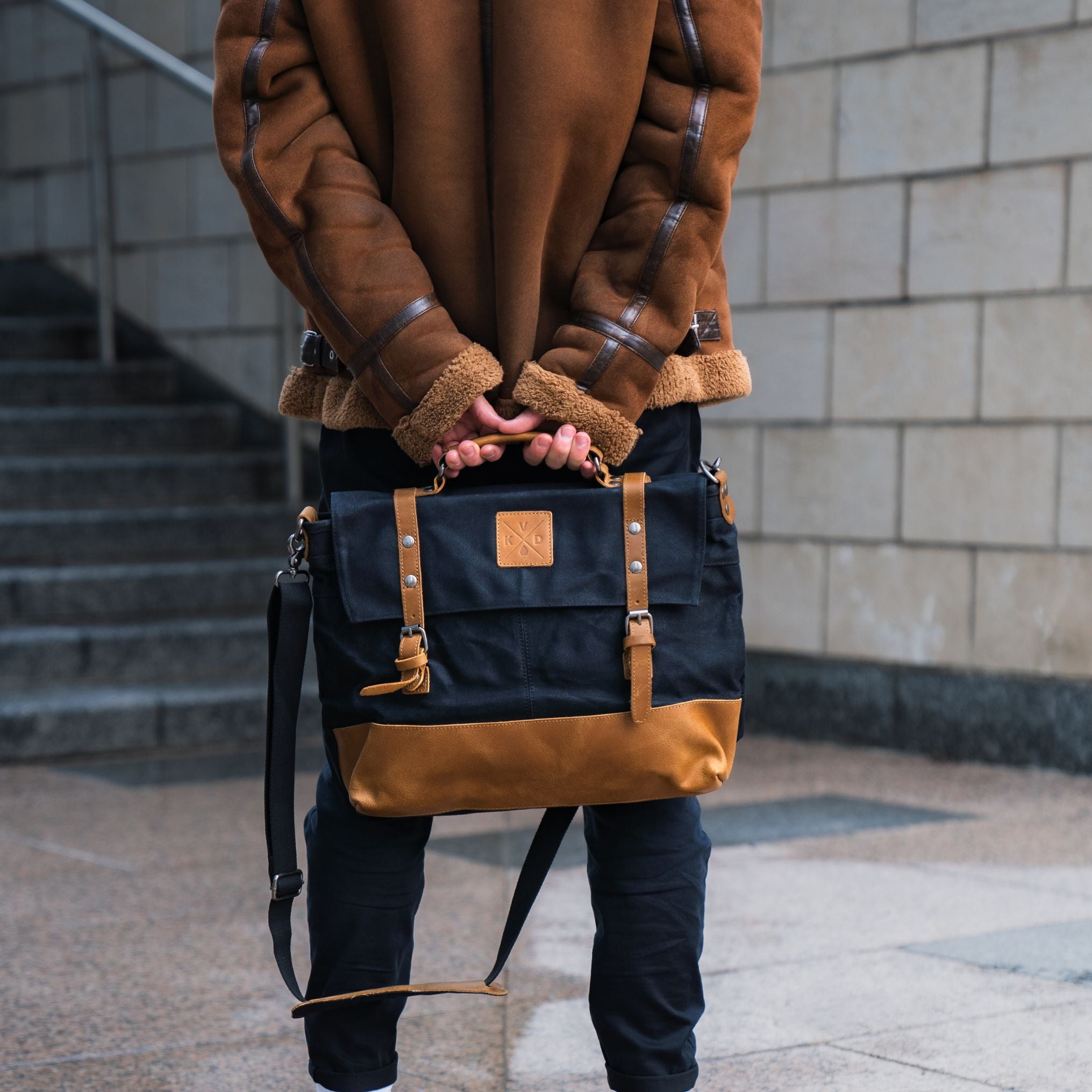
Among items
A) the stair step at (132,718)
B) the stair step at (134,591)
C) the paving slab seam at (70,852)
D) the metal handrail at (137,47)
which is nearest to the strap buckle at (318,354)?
the paving slab seam at (70,852)

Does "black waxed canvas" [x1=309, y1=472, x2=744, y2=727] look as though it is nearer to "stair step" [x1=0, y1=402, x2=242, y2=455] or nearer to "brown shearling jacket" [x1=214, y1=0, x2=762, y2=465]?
"brown shearling jacket" [x1=214, y1=0, x2=762, y2=465]

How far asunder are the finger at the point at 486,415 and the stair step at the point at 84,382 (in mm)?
5680

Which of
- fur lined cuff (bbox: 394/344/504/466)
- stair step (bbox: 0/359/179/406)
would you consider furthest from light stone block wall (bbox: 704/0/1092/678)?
fur lined cuff (bbox: 394/344/504/466)

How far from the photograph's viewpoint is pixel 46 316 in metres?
8.15

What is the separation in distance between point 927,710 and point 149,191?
14.8 ft

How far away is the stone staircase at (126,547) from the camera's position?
5.31 m

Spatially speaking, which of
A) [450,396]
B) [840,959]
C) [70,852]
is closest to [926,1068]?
[840,959]

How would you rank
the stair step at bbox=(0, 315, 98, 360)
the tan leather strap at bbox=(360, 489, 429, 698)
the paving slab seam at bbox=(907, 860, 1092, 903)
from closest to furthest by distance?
the tan leather strap at bbox=(360, 489, 429, 698)
the paving slab seam at bbox=(907, 860, 1092, 903)
the stair step at bbox=(0, 315, 98, 360)

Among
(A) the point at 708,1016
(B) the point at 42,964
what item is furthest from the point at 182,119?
(A) the point at 708,1016

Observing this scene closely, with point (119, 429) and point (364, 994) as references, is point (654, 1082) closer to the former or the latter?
point (364, 994)

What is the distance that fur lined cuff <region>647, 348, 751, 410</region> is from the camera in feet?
6.66

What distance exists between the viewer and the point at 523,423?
6.37ft

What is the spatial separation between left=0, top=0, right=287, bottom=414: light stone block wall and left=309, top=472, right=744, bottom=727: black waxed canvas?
5052 millimetres

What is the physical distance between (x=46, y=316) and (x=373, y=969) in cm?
672
